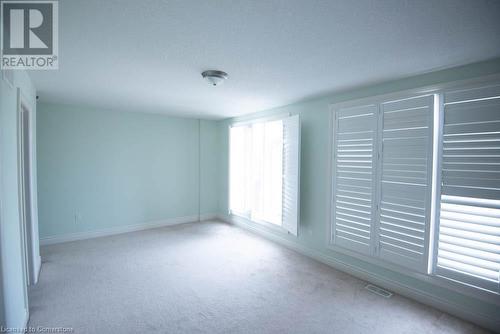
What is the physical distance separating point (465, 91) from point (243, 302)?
2896 mm

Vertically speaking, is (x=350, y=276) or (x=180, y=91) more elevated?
(x=180, y=91)

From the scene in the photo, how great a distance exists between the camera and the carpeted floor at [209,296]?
85.0 inches

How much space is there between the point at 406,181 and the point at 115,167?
15.1 ft

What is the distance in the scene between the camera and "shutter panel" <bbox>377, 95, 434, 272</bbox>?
2.46 meters

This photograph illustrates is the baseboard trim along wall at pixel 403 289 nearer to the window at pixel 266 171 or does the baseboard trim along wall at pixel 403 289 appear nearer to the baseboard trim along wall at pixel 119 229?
the window at pixel 266 171

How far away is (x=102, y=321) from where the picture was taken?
218 cm

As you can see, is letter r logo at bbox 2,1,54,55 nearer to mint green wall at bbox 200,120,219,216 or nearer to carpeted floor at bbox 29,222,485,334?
carpeted floor at bbox 29,222,485,334

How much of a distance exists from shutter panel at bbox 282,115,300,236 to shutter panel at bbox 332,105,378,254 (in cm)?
56

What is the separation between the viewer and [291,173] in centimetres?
380

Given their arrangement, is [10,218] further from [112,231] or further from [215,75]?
[112,231]

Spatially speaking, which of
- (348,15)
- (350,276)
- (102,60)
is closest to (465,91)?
(348,15)

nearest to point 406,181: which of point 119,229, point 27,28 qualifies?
point 27,28

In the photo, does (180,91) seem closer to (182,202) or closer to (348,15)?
(348,15)

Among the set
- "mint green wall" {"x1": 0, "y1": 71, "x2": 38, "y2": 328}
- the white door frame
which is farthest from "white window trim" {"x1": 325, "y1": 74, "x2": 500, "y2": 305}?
the white door frame
